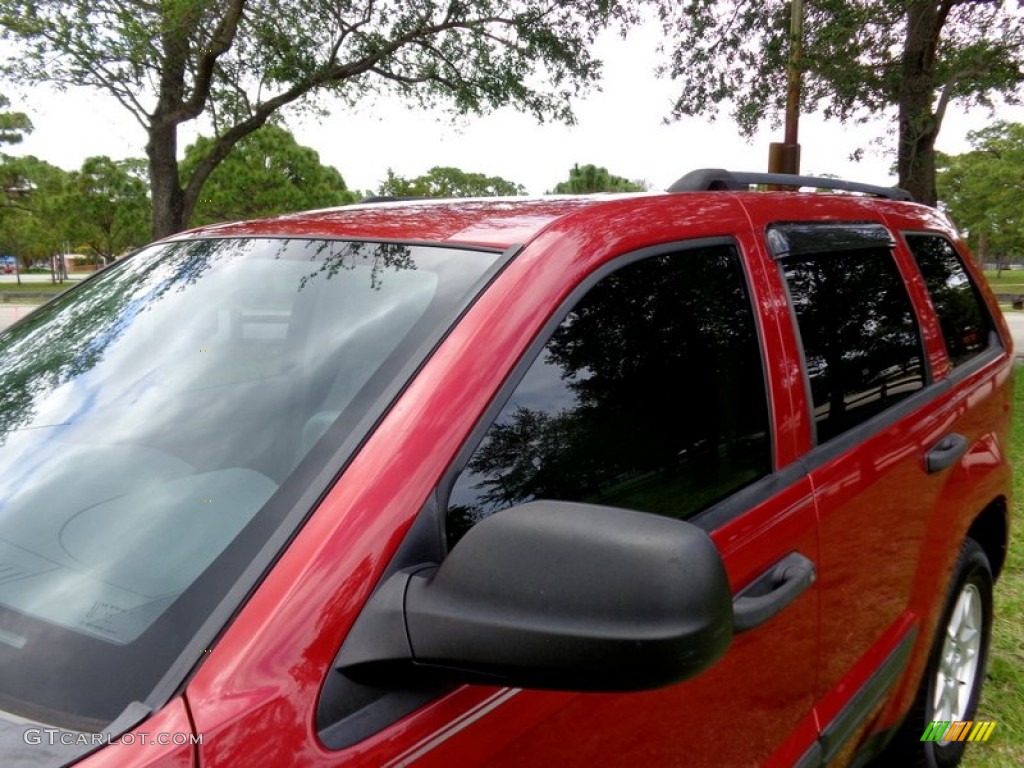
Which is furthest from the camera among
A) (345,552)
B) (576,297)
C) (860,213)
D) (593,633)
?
(860,213)

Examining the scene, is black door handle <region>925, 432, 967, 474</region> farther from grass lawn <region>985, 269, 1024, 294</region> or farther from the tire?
grass lawn <region>985, 269, 1024, 294</region>

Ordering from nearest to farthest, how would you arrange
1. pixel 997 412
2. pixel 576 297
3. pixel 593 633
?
1. pixel 593 633
2. pixel 576 297
3. pixel 997 412

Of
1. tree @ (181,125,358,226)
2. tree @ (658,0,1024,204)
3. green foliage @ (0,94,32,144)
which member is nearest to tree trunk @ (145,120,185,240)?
tree @ (658,0,1024,204)

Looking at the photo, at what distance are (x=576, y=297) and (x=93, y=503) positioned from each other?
0.86m

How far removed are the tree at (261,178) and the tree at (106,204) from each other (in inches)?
213

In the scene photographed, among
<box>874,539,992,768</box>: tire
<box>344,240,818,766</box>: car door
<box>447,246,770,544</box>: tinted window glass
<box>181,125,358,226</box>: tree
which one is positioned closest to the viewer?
<box>344,240,818,766</box>: car door

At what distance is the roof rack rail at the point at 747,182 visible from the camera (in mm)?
2010

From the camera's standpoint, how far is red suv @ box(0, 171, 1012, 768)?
91cm

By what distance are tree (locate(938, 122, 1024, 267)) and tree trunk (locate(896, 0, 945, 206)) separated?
90.4 feet

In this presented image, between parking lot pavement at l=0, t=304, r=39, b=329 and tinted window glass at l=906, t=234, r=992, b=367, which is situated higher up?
tinted window glass at l=906, t=234, r=992, b=367

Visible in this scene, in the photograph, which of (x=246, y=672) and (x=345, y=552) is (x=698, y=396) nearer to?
(x=345, y=552)

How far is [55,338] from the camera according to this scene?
1.79 meters

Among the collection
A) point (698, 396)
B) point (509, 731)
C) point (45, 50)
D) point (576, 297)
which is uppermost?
point (45, 50)

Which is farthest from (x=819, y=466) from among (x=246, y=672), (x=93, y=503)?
(x=93, y=503)
